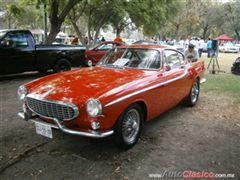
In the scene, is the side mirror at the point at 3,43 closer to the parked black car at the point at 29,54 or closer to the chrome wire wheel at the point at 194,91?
the parked black car at the point at 29,54

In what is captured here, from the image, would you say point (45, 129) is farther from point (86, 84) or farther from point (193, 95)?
point (193, 95)

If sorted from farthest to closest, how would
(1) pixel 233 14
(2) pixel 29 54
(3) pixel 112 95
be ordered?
(1) pixel 233 14 → (2) pixel 29 54 → (3) pixel 112 95

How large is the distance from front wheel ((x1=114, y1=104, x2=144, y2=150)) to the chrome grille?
71 cm

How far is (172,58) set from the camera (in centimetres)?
566

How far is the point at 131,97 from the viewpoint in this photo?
3.96 m

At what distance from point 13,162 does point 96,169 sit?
126cm

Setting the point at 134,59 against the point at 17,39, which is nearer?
the point at 134,59

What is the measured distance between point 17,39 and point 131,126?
7.17 m

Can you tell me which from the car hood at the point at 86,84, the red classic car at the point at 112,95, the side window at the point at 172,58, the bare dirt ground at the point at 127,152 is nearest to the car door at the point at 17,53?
the bare dirt ground at the point at 127,152

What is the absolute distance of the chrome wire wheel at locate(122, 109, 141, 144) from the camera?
159 inches

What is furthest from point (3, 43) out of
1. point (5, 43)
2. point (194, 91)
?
point (194, 91)

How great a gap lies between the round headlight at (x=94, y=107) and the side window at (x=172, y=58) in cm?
220

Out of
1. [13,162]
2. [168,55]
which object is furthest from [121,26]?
[13,162]

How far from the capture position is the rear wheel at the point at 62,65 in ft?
34.7
